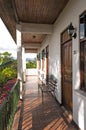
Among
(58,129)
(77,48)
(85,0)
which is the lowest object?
(58,129)

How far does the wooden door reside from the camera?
444cm

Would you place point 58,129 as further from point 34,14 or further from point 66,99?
point 34,14

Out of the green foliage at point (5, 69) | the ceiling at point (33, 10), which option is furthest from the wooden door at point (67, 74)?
the green foliage at point (5, 69)

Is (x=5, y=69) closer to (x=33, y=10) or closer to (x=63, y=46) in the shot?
(x=63, y=46)

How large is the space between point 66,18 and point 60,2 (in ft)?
1.55

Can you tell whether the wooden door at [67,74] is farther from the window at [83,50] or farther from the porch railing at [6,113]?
the porch railing at [6,113]

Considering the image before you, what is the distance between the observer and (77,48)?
369 cm

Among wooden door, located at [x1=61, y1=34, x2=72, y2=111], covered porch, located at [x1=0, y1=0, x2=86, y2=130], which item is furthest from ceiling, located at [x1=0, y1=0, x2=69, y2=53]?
wooden door, located at [x1=61, y1=34, x2=72, y2=111]

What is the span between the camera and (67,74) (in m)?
4.76

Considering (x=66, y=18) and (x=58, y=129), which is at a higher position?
(x=66, y=18)

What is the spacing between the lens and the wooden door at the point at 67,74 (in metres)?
4.44

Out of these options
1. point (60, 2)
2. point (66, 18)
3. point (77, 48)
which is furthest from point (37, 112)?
point (60, 2)

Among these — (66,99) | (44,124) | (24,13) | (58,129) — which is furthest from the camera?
(24,13)

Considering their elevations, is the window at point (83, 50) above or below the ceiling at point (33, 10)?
below
